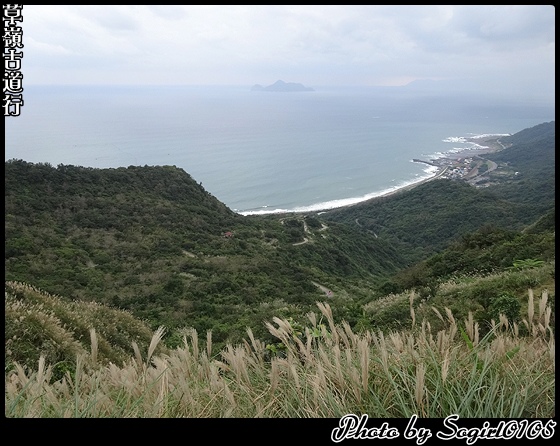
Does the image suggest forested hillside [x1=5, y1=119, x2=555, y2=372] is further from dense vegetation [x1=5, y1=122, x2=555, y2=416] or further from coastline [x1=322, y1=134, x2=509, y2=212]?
coastline [x1=322, y1=134, x2=509, y2=212]

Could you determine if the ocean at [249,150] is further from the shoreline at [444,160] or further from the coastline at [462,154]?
the coastline at [462,154]

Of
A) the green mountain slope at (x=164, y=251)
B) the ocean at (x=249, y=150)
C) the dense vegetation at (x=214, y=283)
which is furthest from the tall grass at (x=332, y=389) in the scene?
the ocean at (x=249, y=150)

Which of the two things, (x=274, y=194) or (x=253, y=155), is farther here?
(x=253, y=155)

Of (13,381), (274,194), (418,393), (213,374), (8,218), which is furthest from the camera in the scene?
(274,194)

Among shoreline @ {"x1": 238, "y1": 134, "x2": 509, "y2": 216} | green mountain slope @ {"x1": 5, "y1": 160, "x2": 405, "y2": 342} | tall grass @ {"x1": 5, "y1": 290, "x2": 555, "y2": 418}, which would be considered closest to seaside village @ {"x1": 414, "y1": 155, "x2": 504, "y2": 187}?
shoreline @ {"x1": 238, "y1": 134, "x2": 509, "y2": 216}
